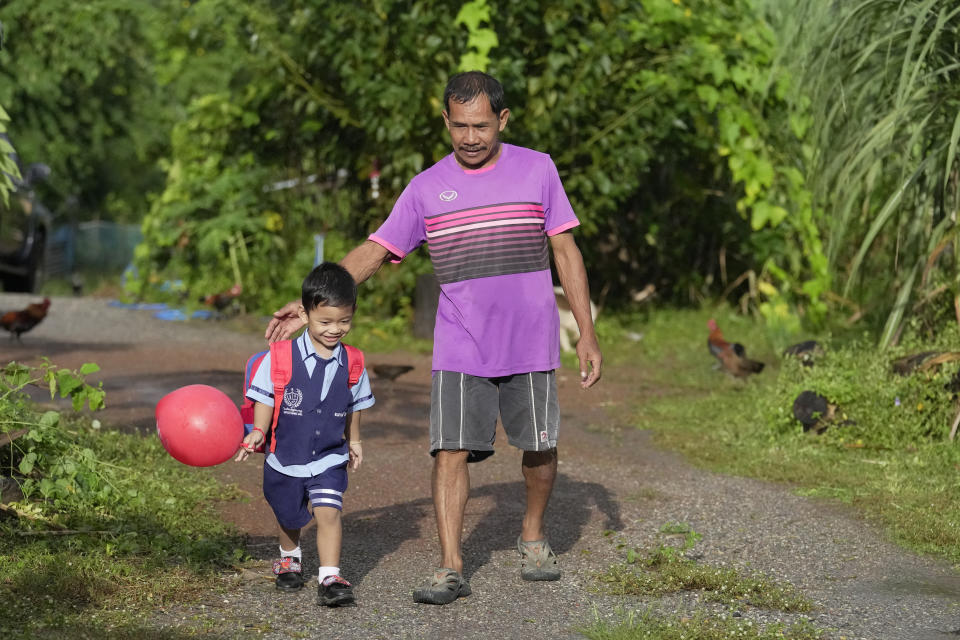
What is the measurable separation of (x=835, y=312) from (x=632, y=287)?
282 cm

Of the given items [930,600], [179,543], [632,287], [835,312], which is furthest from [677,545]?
[632,287]

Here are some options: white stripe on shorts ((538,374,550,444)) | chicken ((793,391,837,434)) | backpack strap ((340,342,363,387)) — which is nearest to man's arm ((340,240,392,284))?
backpack strap ((340,342,363,387))

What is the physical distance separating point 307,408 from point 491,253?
0.92 m

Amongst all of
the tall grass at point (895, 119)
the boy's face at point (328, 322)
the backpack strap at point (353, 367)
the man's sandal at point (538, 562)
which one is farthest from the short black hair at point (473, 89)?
the tall grass at point (895, 119)

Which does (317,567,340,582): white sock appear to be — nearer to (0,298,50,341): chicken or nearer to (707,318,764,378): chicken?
(707,318,764,378): chicken

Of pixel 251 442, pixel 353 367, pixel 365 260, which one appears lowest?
pixel 251 442

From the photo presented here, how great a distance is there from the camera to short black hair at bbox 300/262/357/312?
4.51m

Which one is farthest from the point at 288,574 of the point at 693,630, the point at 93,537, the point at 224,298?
the point at 224,298

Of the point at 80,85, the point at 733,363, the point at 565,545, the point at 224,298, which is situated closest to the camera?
the point at 565,545

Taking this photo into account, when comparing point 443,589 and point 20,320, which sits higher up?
point 20,320

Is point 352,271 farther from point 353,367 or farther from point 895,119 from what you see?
point 895,119

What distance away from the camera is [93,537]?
5.05m

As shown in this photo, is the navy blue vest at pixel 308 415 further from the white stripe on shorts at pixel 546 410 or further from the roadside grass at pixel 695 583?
the roadside grass at pixel 695 583

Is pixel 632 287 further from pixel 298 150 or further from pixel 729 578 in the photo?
pixel 729 578
